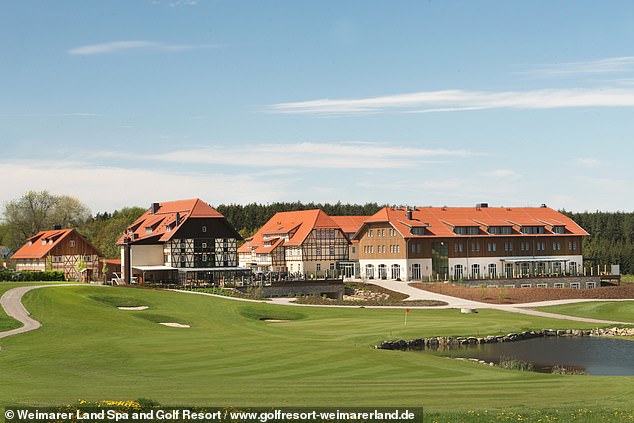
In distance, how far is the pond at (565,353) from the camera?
39094mm

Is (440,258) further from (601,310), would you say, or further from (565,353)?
(565,353)

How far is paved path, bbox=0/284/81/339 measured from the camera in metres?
46.7

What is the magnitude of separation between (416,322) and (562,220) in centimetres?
5609

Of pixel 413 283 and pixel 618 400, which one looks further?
pixel 413 283

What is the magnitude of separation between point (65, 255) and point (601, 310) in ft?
204

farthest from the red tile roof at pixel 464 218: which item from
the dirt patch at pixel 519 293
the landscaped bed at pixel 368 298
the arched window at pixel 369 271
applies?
the dirt patch at pixel 519 293

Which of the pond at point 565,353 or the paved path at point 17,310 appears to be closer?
the pond at point 565,353

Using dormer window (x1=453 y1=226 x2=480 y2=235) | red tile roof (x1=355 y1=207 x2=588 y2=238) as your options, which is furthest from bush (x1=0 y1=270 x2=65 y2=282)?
dormer window (x1=453 y1=226 x2=480 y2=235)

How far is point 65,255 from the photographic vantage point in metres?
100

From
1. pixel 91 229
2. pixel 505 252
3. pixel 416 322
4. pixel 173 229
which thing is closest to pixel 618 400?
pixel 416 322

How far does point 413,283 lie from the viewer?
86.9 metres

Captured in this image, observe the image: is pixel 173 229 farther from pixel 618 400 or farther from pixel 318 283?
pixel 618 400

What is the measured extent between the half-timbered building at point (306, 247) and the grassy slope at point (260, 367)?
38300mm

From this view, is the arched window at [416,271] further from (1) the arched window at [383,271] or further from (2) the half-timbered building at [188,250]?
(2) the half-timbered building at [188,250]
